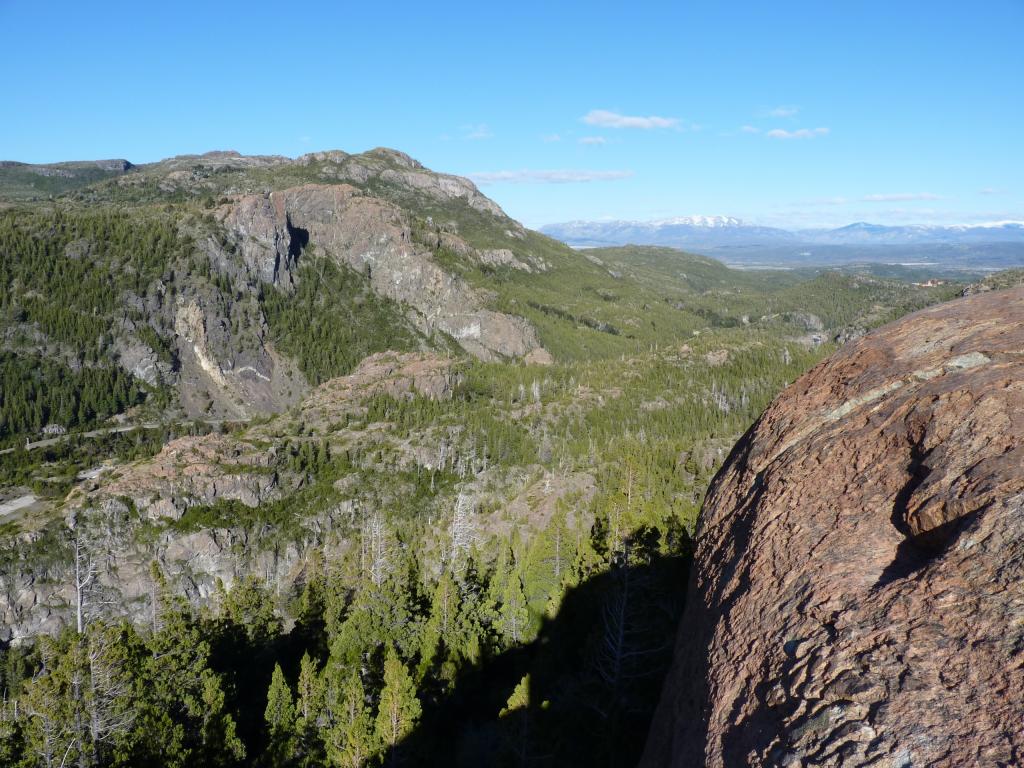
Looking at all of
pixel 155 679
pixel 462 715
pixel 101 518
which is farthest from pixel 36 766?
pixel 101 518

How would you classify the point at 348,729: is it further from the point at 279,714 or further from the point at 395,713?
the point at 279,714

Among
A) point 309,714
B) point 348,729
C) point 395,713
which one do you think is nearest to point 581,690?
point 395,713

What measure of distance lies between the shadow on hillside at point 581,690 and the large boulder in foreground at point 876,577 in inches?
507

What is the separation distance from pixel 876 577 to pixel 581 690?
23.6 metres

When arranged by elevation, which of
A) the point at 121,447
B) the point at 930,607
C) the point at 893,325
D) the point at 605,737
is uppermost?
the point at 893,325

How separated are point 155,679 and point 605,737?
2651cm

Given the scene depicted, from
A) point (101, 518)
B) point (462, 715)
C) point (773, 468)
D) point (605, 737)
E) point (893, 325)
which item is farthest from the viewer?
point (101, 518)

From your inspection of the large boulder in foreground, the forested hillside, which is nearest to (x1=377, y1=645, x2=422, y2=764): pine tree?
the forested hillside

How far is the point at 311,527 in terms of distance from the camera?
308ft

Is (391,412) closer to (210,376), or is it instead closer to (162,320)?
(210,376)

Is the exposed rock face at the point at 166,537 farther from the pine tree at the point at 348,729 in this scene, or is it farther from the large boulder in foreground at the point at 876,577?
the large boulder in foreground at the point at 876,577

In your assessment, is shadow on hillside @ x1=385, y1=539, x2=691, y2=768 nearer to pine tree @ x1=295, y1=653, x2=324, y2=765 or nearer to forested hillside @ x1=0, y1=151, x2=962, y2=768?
forested hillside @ x1=0, y1=151, x2=962, y2=768

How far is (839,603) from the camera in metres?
9.61

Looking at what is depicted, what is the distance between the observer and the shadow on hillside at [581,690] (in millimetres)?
26000
